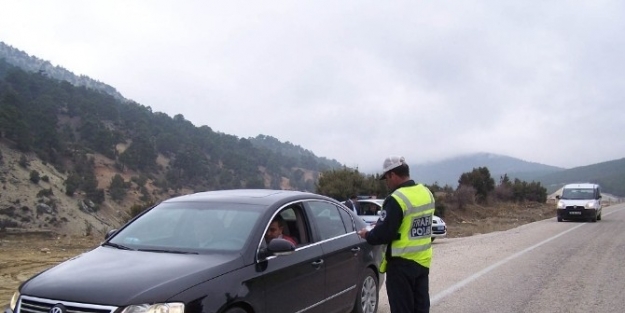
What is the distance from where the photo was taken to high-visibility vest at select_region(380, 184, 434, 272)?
4.25m

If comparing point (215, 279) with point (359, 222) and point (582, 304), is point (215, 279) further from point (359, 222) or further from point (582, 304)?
point (582, 304)

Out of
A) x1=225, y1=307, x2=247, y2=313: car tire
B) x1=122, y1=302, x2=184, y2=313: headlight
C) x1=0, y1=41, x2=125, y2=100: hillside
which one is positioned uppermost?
A: x1=0, y1=41, x2=125, y2=100: hillside

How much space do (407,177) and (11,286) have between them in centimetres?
777

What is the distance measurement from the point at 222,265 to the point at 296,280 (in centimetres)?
95

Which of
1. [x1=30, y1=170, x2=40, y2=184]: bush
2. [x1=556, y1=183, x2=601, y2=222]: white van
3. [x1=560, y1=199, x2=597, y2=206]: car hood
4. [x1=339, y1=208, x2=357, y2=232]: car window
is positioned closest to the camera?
[x1=339, y1=208, x2=357, y2=232]: car window

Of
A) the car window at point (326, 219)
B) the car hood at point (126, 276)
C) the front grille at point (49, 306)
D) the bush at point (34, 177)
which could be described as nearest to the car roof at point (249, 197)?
the car window at point (326, 219)

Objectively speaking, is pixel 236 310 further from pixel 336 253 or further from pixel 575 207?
pixel 575 207

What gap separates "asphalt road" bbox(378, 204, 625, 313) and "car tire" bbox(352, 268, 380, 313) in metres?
0.52

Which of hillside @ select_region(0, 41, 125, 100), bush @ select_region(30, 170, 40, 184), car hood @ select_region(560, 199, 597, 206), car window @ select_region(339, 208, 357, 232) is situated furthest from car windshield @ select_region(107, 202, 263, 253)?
hillside @ select_region(0, 41, 125, 100)

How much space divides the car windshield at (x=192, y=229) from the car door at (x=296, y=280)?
374mm

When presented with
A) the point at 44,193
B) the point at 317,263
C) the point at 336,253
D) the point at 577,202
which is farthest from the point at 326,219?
the point at 44,193

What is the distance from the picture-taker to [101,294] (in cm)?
364

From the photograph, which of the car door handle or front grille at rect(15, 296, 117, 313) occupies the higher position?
the car door handle

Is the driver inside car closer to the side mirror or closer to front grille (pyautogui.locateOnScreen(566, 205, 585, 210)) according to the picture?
the side mirror
